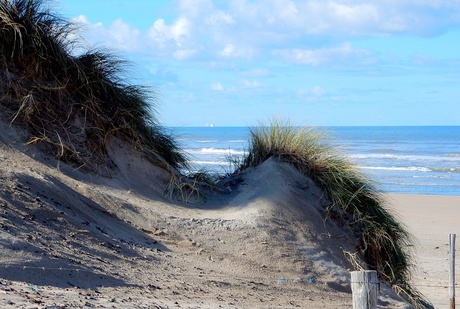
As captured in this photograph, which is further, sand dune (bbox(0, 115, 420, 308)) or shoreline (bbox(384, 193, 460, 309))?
shoreline (bbox(384, 193, 460, 309))

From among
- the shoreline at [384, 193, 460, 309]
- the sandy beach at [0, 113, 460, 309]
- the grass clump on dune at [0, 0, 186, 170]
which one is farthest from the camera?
the shoreline at [384, 193, 460, 309]

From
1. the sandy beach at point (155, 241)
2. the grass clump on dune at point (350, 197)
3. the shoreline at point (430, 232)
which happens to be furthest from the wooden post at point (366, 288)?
the shoreline at point (430, 232)

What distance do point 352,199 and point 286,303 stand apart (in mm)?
2377

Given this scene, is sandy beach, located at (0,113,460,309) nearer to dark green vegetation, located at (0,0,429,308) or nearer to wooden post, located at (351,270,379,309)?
dark green vegetation, located at (0,0,429,308)

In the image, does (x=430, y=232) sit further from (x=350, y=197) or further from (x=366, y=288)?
(x=366, y=288)

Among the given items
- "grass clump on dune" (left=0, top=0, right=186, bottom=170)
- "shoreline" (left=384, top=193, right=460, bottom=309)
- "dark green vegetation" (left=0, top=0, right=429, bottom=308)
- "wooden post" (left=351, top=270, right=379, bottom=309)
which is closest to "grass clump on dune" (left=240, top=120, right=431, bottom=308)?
"dark green vegetation" (left=0, top=0, right=429, bottom=308)

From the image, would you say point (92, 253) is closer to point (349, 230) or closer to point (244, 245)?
point (244, 245)

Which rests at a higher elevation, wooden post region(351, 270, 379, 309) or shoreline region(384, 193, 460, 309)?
wooden post region(351, 270, 379, 309)

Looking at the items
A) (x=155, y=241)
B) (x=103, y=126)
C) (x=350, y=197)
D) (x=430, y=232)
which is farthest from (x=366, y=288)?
(x=430, y=232)

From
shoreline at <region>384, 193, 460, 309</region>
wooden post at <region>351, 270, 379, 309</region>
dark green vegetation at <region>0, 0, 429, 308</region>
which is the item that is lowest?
shoreline at <region>384, 193, 460, 309</region>

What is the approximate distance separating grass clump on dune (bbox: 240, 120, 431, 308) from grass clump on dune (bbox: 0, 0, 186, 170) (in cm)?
172

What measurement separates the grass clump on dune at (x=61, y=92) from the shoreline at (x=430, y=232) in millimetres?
4007

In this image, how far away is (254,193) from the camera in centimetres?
834

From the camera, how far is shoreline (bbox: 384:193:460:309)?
1031cm
